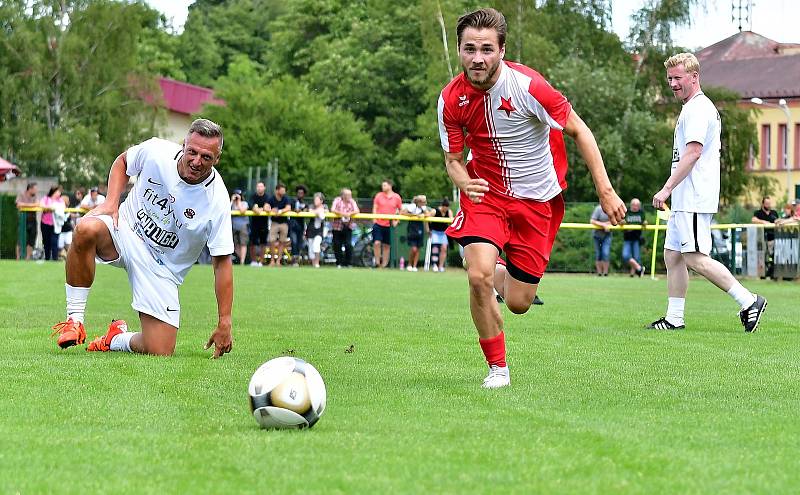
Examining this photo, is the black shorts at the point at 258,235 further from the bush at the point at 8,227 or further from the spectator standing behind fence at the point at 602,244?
the bush at the point at 8,227

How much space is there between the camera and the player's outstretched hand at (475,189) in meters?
8.60

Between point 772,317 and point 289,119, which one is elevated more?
point 289,119

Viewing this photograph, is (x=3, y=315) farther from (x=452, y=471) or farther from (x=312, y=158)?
(x=312, y=158)

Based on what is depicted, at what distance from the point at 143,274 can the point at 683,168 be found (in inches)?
210

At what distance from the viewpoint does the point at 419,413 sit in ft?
23.1

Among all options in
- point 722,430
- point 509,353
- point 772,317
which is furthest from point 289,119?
point 722,430

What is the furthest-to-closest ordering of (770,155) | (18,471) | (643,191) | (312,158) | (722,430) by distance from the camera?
(770,155) < (312,158) < (643,191) < (722,430) < (18,471)

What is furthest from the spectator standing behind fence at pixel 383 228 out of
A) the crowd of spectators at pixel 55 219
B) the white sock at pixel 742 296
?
the white sock at pixel 742 296

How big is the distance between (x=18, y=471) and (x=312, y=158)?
186ft

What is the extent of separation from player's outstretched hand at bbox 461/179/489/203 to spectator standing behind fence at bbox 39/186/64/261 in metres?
26.9

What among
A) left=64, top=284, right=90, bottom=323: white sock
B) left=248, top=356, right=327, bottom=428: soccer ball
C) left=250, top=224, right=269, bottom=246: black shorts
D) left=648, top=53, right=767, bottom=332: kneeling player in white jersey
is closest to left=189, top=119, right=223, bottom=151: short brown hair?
left=64, top=284, right=90, bottom=323: white sock

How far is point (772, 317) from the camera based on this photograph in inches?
602

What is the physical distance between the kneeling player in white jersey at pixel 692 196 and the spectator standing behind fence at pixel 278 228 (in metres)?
20.6

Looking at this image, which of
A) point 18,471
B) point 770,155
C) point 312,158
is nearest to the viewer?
point 18,471
